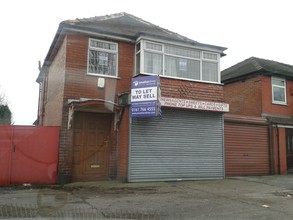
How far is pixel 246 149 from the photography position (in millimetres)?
16734

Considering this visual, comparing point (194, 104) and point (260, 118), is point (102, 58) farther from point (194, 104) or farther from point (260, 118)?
point (260, 118)

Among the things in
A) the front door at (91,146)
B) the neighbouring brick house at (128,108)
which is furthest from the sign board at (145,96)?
the front door at (91,146)

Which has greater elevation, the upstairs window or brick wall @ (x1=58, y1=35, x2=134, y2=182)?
the upstairs window

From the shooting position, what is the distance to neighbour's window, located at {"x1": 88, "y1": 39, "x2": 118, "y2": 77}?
14.0 meters

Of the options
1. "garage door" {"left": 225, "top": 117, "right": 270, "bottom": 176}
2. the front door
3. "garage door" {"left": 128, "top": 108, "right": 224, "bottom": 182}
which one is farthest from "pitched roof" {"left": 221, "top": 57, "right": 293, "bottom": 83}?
the front door

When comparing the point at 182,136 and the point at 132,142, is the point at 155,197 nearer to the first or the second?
the point at 132,142

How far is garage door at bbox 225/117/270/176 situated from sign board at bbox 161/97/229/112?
55.6 inches

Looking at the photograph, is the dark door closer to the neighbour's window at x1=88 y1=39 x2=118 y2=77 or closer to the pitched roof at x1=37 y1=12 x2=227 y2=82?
the pitched roof at x1=37 y1=12 x2=227 y2=82

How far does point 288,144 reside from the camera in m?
18.7

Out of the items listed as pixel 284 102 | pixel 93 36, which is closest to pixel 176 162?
pixel 93 36

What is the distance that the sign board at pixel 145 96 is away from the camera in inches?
499

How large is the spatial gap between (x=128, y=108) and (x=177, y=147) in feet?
8.47

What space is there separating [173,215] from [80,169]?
6.39 metres

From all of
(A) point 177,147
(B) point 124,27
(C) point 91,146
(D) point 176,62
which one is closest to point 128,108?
(C) point 91,146
